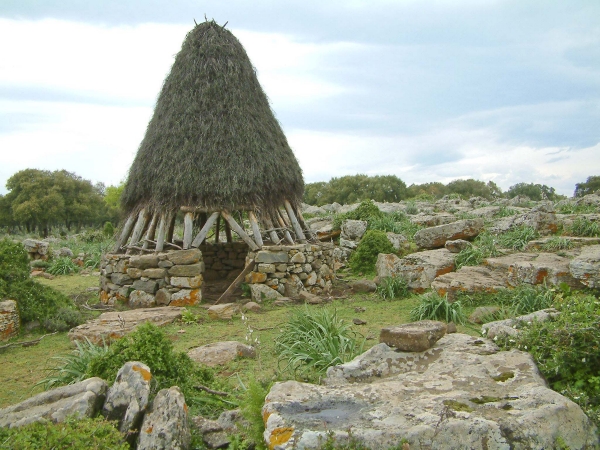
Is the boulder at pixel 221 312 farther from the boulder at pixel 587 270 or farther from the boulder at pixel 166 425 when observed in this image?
the boulder at pixel 587 270

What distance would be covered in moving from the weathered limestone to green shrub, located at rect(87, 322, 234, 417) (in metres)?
4.19

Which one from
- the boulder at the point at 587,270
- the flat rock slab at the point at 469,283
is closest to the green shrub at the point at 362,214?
the flat rock slab at the point at 469,283

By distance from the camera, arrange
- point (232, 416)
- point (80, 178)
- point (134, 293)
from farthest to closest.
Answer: point (80, 178) → point (134, 293) → point (232, 416)

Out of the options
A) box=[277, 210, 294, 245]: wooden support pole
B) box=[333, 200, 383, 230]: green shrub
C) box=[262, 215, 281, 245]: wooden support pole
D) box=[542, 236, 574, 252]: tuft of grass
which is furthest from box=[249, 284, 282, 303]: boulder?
box=[333, 200, 383, 230]: green shrub

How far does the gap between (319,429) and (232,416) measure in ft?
4.01

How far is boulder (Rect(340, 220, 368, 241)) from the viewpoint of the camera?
53.1 feet

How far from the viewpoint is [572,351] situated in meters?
3.93

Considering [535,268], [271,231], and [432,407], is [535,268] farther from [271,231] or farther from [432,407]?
[432,407]

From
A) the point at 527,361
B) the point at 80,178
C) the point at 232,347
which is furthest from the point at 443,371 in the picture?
the point at 80,178

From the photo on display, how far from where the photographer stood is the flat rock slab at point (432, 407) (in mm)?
2963

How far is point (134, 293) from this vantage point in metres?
10.6

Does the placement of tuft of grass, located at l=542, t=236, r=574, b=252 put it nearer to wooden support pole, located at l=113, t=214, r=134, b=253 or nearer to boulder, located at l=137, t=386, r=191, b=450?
boulder, located at l=137, t=386, r=191, b=450

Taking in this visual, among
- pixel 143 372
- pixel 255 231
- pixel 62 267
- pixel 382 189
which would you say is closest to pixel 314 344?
pixel 143 372

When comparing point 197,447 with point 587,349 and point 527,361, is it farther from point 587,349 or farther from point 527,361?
point 587,349
